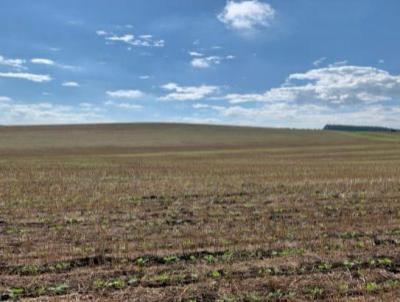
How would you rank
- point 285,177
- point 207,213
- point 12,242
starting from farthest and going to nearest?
point 285,177 → point 207,213 → point 12,242

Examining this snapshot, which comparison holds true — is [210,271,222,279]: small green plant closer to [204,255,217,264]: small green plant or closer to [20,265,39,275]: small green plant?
[204,255,217,264]: small green plant

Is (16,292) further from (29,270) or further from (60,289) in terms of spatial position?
(29,270)

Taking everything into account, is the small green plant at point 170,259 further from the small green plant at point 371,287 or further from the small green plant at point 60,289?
the small green plant at point 371,287

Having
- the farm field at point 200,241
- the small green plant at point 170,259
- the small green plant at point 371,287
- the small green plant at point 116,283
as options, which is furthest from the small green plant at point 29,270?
the small green plant at point 371,287

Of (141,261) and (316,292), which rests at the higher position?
(316,292)

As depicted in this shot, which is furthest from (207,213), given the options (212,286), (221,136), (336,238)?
(221,136)

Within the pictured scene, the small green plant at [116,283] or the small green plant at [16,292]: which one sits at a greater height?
the small green plant at [116,283]

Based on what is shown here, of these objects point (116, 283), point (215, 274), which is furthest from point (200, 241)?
point (116, 283)

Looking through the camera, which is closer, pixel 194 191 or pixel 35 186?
pixel 194 191

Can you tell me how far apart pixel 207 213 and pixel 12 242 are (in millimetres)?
6063

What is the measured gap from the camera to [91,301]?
22.1 ft

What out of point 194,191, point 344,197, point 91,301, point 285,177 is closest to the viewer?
point 91,301

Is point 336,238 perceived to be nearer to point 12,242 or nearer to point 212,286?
point 212,286

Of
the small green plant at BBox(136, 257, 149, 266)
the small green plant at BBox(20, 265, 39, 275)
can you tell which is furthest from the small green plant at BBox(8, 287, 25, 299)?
the small green plant at BBox(136, 257, 149, 266)
